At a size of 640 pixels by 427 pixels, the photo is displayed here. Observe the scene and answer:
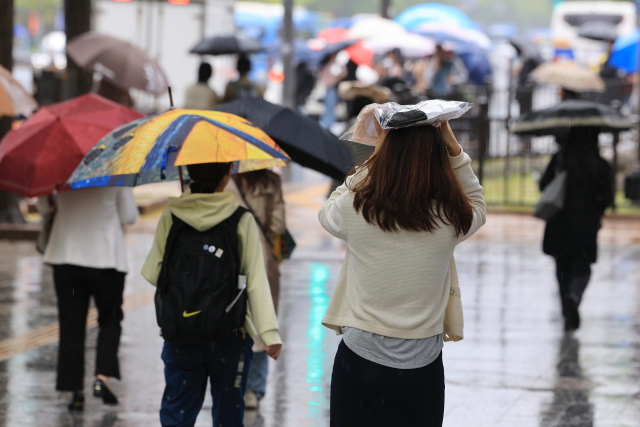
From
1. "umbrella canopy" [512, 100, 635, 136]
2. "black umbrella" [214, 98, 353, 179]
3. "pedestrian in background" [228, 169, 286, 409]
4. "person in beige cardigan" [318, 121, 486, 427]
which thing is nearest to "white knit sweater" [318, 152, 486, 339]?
"person in beige cardigan" [318, 121, 486, 427]

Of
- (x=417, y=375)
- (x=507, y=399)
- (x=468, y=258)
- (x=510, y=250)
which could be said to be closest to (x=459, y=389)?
(x=507, y=399)

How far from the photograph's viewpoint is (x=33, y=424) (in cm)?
558

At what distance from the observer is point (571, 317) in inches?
318

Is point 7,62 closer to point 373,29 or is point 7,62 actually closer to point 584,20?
point 373,29

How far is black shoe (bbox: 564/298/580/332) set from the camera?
803 cm

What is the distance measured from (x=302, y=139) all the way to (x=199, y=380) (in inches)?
59.6

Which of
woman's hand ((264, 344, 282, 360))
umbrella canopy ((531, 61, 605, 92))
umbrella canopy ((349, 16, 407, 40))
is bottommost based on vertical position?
woman's hand ((264, 344, 282, 360))

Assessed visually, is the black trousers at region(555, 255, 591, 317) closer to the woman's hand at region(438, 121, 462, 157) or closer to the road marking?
the road marking

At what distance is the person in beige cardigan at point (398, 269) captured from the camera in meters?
3.27

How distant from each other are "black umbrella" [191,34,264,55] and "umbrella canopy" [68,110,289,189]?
42.7ft

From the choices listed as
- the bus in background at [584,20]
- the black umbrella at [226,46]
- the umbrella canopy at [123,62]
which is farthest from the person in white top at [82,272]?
the bus in background at [584,20]

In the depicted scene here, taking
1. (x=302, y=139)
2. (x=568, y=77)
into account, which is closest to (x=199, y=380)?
(x=302, y=139)

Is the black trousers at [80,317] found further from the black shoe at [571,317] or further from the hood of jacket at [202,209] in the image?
the black shoe at [571,317]

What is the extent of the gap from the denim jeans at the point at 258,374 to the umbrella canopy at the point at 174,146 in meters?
1.58
